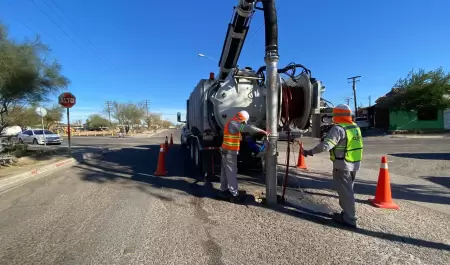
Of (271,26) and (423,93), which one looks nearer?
(271,26)

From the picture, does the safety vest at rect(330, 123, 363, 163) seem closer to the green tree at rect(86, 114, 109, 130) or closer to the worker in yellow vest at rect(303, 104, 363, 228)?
the worker in yellow vest at rect(303, 104, 363, 228)

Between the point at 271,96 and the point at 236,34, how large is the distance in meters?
5.91

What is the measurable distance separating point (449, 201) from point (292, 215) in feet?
11.1

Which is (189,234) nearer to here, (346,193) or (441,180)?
(346,193)

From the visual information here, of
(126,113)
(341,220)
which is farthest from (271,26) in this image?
(126,113)

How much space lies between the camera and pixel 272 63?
5.39 metres

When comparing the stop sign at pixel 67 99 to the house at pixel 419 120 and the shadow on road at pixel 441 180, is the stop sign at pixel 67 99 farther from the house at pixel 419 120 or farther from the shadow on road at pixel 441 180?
the house at pixel 419 120

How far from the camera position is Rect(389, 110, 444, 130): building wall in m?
31.5

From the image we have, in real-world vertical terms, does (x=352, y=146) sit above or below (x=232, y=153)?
above

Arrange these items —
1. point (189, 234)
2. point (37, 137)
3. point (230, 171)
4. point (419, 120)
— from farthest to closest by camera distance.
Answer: point (419, 120)
point (37, 137)
point (230, 171)
point (189, 234)

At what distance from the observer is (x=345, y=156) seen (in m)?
4.46

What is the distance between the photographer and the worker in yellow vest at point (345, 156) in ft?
14.4

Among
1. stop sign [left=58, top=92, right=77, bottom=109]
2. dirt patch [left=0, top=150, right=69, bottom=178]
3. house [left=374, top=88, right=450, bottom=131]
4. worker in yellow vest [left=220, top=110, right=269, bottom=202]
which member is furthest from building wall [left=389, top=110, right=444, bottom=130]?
dirt patch [left=0, top=150, right=69, bottom=178]

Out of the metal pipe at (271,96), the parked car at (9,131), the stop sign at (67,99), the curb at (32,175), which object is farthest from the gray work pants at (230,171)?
the parked car at (9,131)
